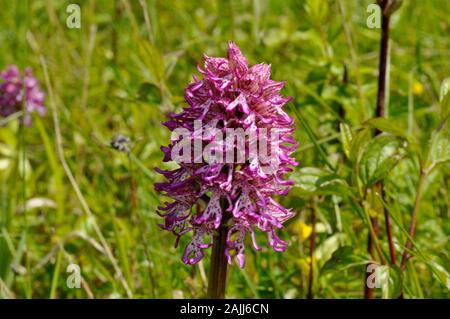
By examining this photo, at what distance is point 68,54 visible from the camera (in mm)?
4410

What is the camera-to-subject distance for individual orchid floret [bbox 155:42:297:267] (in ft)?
5.22

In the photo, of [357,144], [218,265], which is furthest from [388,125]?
[218,265]

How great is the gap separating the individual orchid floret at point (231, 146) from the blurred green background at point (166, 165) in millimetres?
315

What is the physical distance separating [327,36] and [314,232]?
1010mm

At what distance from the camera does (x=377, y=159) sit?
76.6 inches

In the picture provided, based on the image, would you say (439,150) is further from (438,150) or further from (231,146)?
(231,146)

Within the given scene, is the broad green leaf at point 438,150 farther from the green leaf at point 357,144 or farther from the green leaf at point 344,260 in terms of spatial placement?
the green leaf at point 344,260

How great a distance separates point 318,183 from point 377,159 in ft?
0.59

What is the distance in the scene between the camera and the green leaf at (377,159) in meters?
1.93

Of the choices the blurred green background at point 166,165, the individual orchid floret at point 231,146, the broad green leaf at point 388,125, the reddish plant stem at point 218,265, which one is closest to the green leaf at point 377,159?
the blurred green background at point 166,165

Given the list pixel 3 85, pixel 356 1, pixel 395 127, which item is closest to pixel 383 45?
pixel 395 127

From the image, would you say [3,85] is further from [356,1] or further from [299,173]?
[356,1]

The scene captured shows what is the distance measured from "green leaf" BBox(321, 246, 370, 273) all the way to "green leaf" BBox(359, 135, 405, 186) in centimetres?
21

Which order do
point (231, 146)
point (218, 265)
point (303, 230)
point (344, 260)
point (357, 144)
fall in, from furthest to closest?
point (303, 230), point (344, 260), point (357, 144), point (218, 265), point (231, 146)
